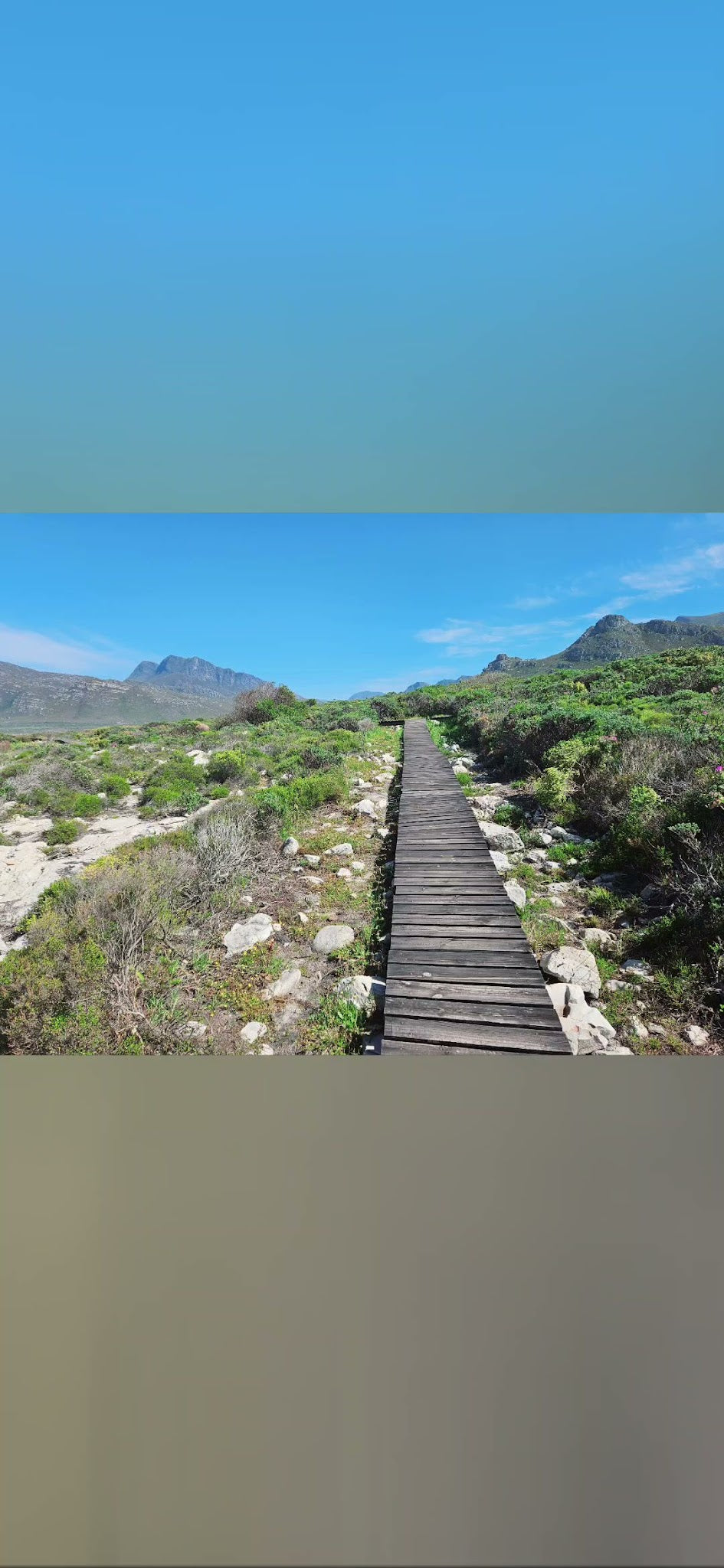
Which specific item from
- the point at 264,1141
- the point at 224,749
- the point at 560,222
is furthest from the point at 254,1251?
the point at 560,222

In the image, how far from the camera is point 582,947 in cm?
288

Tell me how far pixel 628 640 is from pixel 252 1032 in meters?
4.96

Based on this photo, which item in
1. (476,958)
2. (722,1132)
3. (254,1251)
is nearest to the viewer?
(254,1251)

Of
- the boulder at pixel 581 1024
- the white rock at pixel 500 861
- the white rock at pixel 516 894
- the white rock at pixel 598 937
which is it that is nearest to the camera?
the boulder at pixel 581 1024

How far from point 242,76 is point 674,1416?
4343 mm

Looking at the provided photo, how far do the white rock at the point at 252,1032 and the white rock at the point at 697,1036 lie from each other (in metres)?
2.09

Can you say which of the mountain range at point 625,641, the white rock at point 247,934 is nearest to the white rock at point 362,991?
the white rock at point 247,934

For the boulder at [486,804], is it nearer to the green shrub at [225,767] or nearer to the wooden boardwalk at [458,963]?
the wooden boardwalk at [458,963]

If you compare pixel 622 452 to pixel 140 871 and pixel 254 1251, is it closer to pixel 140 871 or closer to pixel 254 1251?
pixel 140 871

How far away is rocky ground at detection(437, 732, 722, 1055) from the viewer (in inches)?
94.9

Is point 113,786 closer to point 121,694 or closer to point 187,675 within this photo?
point 121,694

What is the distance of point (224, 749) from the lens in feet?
14.0

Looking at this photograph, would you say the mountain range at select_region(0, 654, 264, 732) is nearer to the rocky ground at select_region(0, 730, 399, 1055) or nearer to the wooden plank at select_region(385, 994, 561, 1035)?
the rocky ground at select_region(0, 730, 399, 1055)

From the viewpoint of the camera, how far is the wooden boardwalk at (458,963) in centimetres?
230
